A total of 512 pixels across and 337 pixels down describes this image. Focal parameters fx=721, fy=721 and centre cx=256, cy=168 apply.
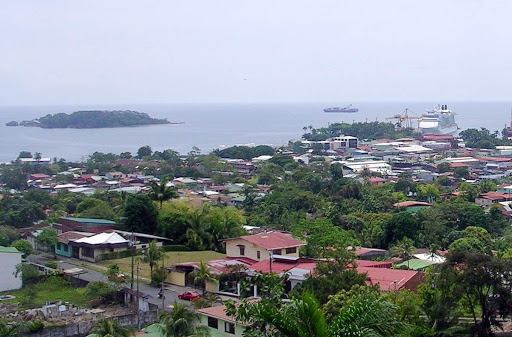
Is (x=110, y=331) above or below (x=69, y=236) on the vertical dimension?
above

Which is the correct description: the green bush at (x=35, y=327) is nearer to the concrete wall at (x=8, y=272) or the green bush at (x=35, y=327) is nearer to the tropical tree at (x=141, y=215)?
the concrete wall at (x=8, y=272)

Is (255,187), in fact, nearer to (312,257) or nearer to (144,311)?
(312,257)

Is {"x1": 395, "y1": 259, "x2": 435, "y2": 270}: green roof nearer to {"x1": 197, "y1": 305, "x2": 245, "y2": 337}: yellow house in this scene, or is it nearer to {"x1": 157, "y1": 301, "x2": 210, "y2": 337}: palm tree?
Result: {"x1": 197, "y1": 305, "x2": 245, "y2": 337}: yellow house

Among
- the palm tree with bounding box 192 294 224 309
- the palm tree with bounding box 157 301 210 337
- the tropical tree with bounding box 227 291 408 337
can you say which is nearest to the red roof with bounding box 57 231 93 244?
the palm tree with bounding box 192 294 224 309

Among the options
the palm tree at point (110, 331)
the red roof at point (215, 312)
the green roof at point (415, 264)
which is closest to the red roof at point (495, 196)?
the green roof at point (415, 264)

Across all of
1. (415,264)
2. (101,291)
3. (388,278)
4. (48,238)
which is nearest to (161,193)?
(48,238)

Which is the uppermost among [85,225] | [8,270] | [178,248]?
[85,225]

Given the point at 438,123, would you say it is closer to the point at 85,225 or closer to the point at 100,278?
the point at 85,225
